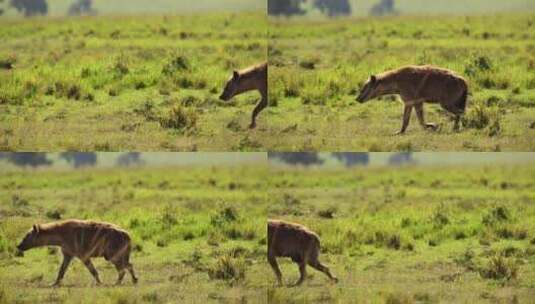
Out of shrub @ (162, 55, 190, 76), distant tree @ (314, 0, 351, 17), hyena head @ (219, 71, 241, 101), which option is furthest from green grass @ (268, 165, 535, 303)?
distant tree @ (314, 0, 351, 17)

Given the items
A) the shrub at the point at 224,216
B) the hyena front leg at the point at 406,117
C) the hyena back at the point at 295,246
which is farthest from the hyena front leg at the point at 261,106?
the hyena front leg at the point at 406,117

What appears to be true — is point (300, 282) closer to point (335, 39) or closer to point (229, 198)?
point (229, 198)

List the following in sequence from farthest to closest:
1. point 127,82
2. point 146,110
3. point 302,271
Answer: point 127,82 → point 146,110 → point 302,271

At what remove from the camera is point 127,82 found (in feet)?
30.2

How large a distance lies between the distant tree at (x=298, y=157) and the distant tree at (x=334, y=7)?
4.11 feet

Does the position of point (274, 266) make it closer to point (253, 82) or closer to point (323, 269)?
point (323, 269)

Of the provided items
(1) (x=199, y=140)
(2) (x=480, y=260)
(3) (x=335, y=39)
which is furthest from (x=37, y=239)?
(2) (x=480, y=260)

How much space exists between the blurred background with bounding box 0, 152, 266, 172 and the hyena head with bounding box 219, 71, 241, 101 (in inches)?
20.2

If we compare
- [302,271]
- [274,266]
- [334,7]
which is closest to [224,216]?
[274,266]

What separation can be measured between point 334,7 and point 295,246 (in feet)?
6.86

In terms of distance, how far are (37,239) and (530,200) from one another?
13.8 feet

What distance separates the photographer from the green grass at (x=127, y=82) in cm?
905

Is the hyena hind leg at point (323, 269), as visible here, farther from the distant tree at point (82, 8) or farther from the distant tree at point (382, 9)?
the distant tree at point (82, 8)

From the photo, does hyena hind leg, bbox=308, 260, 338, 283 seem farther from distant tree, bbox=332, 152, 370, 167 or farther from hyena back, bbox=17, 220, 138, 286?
hyena back, bbox=17, 220, 138, 286
